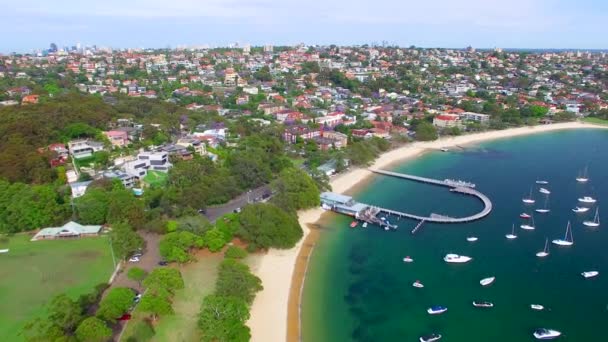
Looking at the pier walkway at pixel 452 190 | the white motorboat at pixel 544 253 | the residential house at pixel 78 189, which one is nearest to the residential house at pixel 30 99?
the residential house at pixel 78 189

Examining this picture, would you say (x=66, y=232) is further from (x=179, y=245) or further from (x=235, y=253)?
(x=235, y=253)

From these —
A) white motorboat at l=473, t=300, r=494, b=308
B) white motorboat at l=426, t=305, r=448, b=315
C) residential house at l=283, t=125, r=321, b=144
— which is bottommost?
white motorboat at l=426, t=305, r=448, b=315

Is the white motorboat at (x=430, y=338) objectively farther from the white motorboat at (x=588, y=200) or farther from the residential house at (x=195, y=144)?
the residential house at (x=195, y=144)

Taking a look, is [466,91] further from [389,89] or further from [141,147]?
[141,147]

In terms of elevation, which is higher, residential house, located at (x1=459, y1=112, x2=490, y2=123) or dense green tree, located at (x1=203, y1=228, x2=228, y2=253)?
residential house, located at (x1=459, y1=112, x2=490, y2=123)

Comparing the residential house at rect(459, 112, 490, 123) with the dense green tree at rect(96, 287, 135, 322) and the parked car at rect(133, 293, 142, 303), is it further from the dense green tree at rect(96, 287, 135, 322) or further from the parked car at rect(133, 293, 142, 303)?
the dense green tree at rect(96, 287, 135, 322)

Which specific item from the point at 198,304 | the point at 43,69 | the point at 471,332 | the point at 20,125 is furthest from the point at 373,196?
the point at 43,69

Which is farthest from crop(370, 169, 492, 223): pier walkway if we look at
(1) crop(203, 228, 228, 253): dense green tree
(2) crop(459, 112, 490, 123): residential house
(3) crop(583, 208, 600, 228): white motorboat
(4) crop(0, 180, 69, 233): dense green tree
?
(2) crop(459, 112, 490, 123): residential house

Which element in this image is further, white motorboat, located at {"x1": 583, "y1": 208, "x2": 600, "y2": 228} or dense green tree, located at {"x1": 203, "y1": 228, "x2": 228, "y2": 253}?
white motorboat, located at {"x1": 583, "y1": 208, "x2": 600, "y2": 228}
